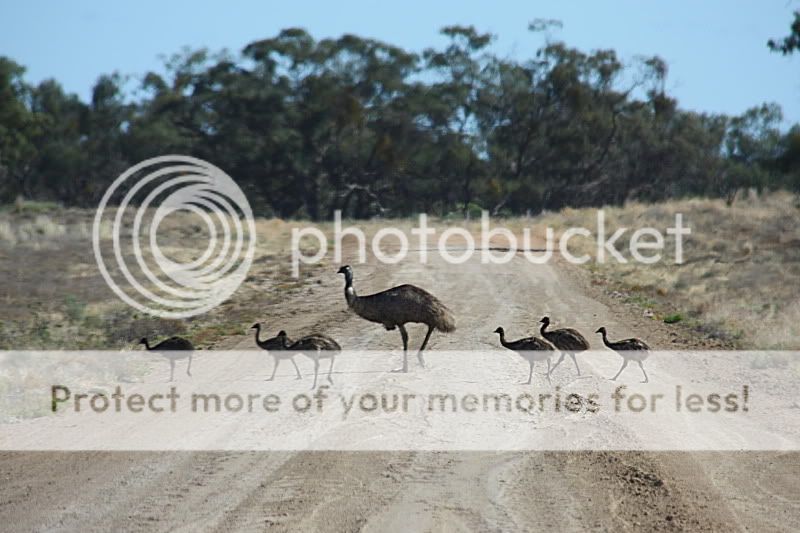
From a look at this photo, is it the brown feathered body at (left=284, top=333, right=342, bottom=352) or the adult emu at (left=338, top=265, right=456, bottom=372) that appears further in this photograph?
the adult emu at (left=338, top=265, right=456, bottom=372)

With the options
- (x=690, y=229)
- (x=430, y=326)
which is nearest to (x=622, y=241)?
(x=690, y=229)

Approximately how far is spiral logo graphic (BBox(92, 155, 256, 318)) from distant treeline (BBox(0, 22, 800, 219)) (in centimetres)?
251

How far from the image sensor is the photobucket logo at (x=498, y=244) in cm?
3353

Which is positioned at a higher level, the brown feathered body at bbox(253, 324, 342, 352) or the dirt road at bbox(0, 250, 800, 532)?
the brown feathered body at bbox(253, 324, 342, 352)

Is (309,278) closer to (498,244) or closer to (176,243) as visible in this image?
(176,243)

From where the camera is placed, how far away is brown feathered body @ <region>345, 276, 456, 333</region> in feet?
47.8

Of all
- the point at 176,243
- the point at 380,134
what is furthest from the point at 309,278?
the point at 380,134

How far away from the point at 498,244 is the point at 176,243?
12.4 m

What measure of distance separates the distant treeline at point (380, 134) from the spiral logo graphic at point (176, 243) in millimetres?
2508

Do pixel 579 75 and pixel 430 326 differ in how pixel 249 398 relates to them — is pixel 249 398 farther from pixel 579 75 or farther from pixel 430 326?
pixel 579 75

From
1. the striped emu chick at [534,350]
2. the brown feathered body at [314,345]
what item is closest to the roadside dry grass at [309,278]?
A: the brown feathered body at [314,345]

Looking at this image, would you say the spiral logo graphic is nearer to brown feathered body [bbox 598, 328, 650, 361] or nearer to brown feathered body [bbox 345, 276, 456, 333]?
brown feathered body [bbox 345, 276, 456, 333]

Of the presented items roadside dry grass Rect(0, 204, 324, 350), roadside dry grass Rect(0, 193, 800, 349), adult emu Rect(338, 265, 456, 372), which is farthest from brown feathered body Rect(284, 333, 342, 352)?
roadside dry grass Rect(0, 193, 800, 349)

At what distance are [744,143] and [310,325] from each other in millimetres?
76303
